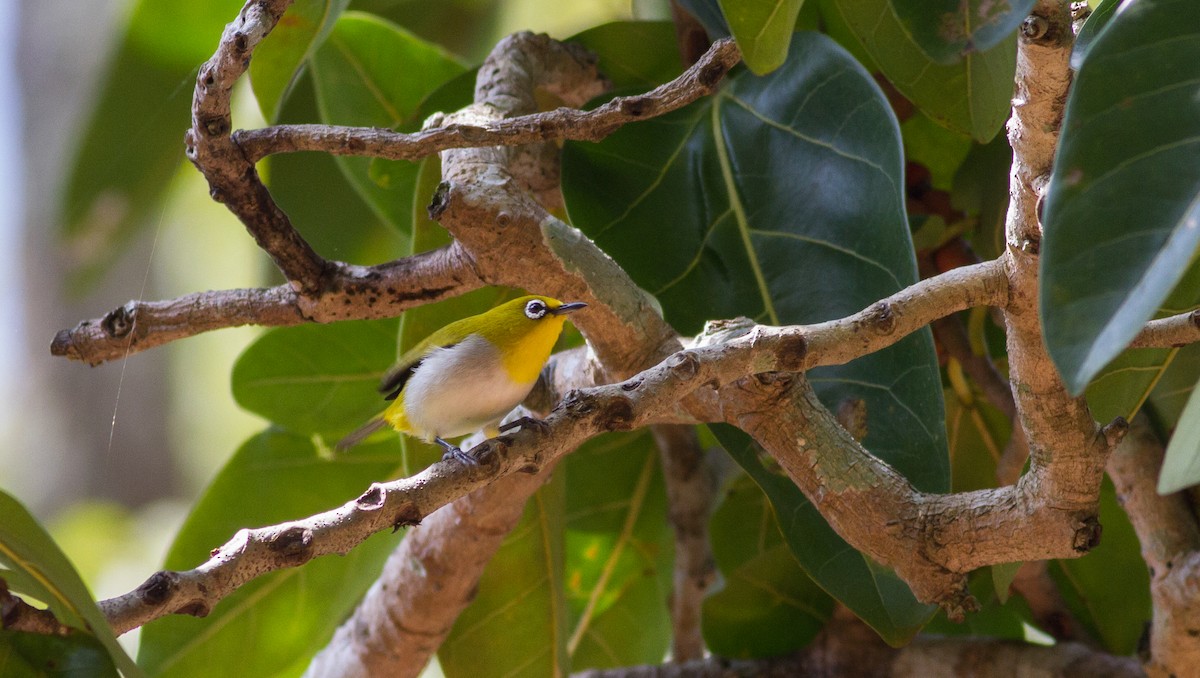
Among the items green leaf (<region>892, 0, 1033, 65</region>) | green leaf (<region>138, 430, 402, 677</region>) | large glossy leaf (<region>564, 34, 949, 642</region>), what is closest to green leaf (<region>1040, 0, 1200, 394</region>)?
green leaf (<region>892, 0, 1033, 65</region>)

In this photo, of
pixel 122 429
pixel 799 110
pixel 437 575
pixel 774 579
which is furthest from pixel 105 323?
pixel 122 429

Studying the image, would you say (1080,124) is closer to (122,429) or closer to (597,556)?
(597,556)

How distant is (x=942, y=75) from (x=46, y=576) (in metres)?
0.61

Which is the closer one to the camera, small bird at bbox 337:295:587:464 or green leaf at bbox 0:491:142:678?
green leaf at bbox 0:491:142:678

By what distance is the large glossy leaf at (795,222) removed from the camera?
72 centimetres

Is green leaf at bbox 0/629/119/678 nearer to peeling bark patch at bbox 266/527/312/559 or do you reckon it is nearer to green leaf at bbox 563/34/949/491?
peeling bark patch at bbox 266/527/312/559

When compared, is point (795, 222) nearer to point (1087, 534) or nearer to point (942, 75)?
point (942, 75)

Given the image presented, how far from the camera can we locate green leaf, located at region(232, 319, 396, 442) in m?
1.11

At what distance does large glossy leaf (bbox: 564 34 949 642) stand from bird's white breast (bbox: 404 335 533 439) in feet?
0.48

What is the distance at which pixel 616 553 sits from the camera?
4.08ft

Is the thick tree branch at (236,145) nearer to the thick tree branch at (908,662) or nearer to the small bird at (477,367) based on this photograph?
the small bird at (477,367)

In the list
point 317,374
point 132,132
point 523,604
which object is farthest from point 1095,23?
point 132,132

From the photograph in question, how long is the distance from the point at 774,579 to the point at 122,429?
11.7 feet

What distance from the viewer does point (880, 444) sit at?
2.38 feet
